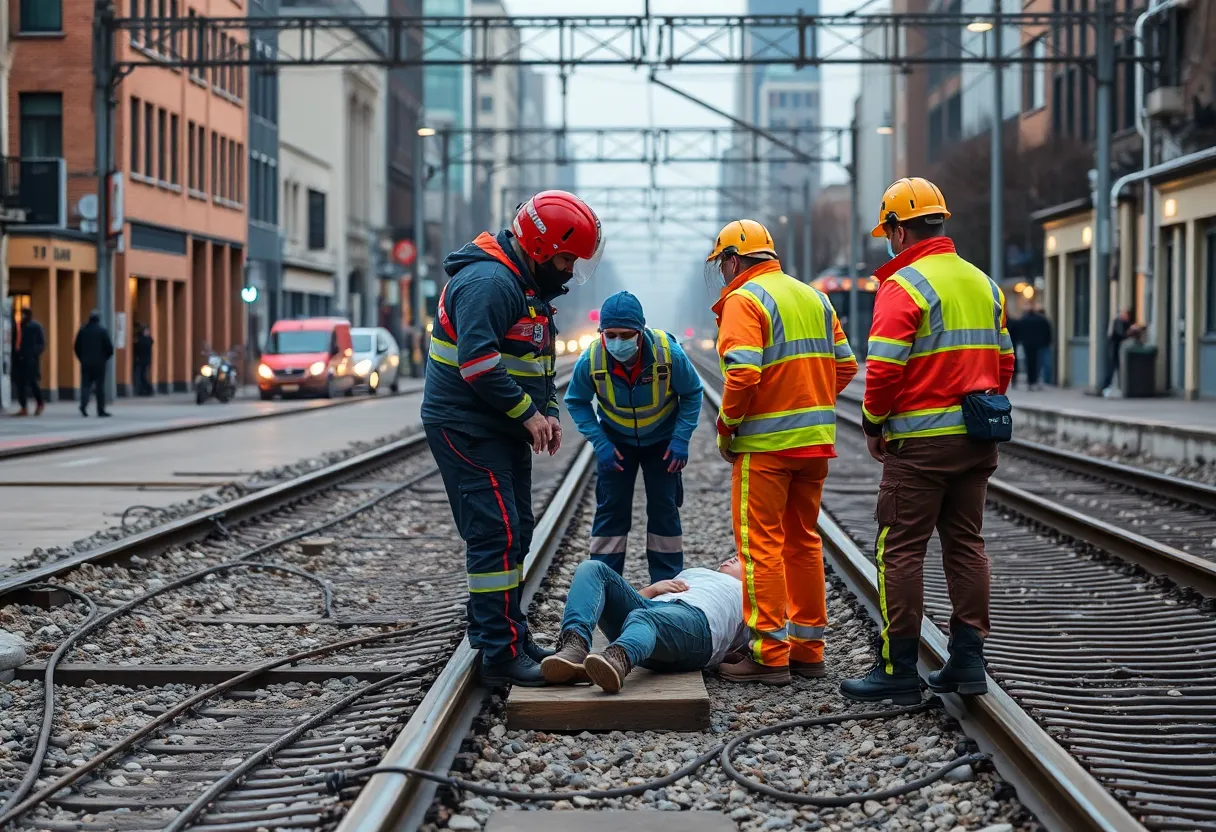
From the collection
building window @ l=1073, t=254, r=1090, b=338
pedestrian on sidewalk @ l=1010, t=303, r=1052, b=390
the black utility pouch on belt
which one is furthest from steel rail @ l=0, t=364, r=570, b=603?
building window @ l=1073, t=254, r=1090, b=338

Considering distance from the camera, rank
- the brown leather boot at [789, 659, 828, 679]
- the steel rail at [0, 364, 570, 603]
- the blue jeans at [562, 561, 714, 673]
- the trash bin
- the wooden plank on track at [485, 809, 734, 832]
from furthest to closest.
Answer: the trash bin < the steel rail at [0, 364, 570, 603] < the brown leather boot at [789, 659, 828, 679] < the blue jeans at [562, 561, 714, 673] < the wooden plank on track at [485, 809, 734, 832]

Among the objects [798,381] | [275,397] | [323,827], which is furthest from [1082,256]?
[323,827]

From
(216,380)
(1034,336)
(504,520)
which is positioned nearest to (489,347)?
(504,520)

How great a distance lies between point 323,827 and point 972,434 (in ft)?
9.01

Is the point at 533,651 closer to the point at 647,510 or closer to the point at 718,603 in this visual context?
the point at 718,603

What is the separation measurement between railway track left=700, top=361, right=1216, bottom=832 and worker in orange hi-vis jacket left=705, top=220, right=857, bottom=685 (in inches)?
24.6

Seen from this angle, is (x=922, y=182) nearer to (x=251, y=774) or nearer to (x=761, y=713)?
(x=761, y=713)

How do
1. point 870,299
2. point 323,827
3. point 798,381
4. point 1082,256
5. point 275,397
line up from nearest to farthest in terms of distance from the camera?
point 323,827 → point 798,381 → point 1082,256 → point 275,397 → point 870,299

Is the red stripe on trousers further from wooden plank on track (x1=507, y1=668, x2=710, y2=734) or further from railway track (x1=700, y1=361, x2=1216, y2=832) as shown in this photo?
railway track (x1=700, y1=361, x2=1216, y2=832)

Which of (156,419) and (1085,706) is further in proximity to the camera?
(156,419)

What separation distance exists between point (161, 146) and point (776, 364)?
42130 millimetres

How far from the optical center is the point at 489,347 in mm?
6648

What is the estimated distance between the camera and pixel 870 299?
63.9 m

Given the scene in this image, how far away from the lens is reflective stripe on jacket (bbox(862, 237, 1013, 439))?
21.6 ft
